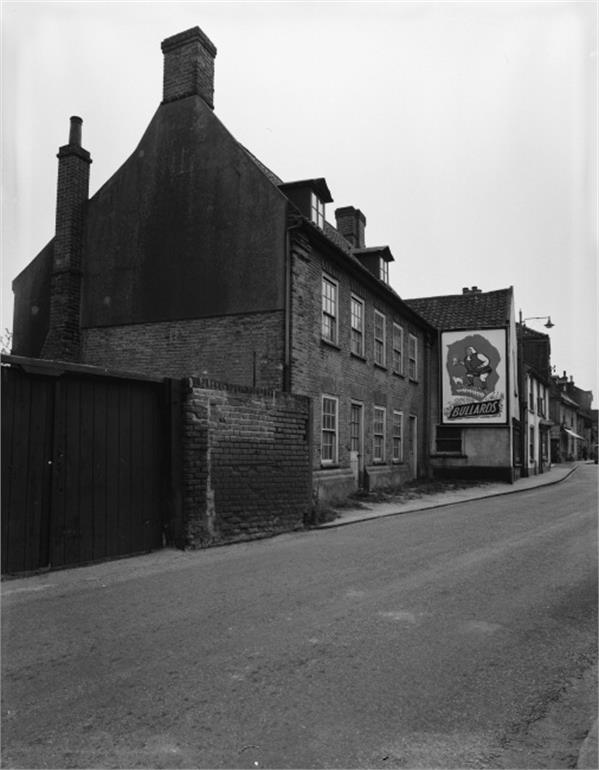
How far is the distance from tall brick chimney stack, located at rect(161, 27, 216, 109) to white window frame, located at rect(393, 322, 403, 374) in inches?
387

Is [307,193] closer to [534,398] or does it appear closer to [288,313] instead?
[288,313]

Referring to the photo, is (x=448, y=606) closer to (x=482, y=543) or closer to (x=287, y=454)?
(x=482, y=543)

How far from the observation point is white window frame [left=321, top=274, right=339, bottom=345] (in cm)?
1581

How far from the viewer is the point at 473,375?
26609 mm

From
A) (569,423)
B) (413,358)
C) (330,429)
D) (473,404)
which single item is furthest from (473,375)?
(569,423)

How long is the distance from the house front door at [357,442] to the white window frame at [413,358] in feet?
19.7

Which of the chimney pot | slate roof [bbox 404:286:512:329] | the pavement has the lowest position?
the pavement

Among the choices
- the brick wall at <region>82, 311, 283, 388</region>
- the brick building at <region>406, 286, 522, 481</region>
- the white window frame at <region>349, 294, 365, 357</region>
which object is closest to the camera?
the brick wall at <region>82, 311, 283, 388</region>

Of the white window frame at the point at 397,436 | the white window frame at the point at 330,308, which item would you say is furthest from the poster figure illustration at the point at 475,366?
the white window frame at the point at 330,308

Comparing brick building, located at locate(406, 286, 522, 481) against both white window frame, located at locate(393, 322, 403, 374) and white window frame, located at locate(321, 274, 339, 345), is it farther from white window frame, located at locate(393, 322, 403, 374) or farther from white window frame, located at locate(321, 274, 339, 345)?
white window frame, located at locate(321, 274, 339, 345)

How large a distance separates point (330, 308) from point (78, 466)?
968 centimetres

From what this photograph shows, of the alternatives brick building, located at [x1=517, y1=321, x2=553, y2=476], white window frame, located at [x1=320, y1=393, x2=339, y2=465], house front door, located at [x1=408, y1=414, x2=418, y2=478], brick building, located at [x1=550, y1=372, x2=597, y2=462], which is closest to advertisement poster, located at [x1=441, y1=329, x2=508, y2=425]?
house front door, located at [x1=408, y1=414, x2=418, y2=478]

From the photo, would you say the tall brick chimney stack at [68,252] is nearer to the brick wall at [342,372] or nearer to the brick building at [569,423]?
the brick wall at [342,372]

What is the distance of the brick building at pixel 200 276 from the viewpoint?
46.1 ft
